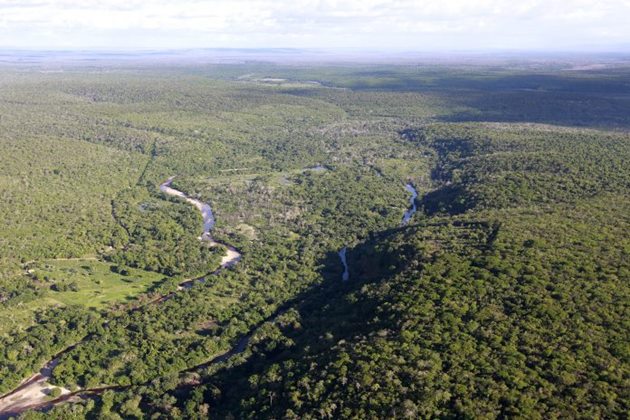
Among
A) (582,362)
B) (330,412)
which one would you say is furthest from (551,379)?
(330,412)

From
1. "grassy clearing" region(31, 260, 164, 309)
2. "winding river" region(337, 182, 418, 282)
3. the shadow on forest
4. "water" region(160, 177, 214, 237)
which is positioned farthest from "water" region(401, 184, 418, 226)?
"grassy clearing" region(31, 260, 164, 309)

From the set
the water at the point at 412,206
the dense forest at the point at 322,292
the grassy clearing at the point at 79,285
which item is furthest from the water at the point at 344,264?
the grassy clearing at the point at 79,285

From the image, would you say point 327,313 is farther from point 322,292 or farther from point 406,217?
point 406,217

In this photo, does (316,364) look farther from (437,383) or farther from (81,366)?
(81,366)

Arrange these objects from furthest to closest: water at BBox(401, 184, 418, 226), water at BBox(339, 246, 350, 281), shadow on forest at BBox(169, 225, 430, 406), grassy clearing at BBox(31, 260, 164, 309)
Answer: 1. water at BBox(401, 184, 418, 226)
2. water at BBox(339, 246, 350, 281)
3. grassy clearing at BBox(31, 260, 164, 309)
4. shadow on forest at BBox(169, 225, 430, 406)

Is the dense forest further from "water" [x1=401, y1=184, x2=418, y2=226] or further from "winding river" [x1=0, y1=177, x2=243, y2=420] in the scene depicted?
"water" [x1=401, y1=184, x2=418, y2=226]

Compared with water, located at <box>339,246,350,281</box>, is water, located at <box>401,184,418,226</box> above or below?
above
